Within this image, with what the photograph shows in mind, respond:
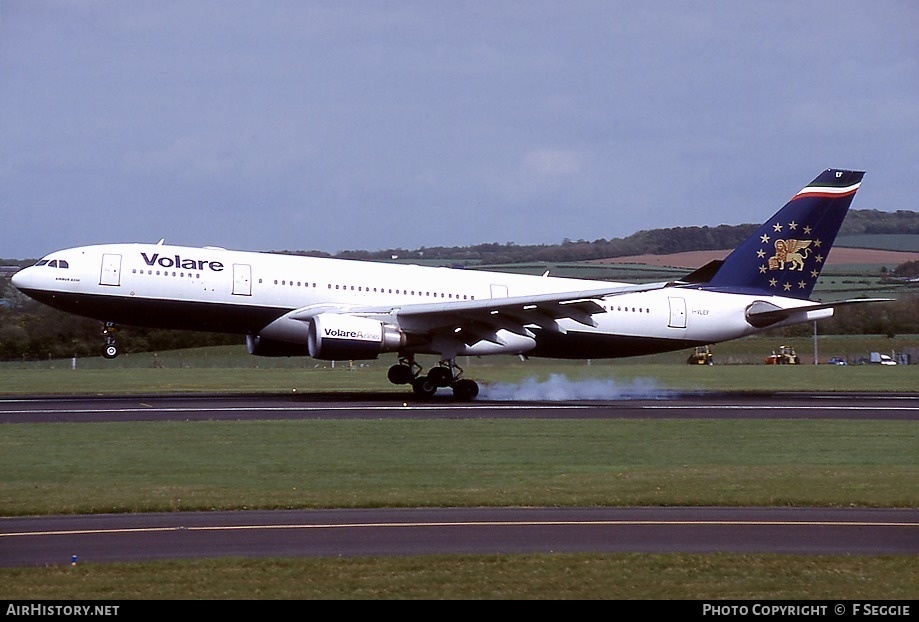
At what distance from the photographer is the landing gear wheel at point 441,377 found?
35875 mm

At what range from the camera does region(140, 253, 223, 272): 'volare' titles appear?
34000 millimetres

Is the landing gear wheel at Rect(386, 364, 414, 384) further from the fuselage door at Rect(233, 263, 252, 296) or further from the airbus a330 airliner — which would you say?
→ the fuselage door at Rect(233, 263, 252, 296)

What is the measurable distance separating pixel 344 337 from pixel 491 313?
14.2 feet

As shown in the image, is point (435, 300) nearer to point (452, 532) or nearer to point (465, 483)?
point (465, 483)

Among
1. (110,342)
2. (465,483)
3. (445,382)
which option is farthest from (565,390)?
(465,483)

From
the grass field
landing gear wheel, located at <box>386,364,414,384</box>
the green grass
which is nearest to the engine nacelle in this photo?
landing gear wheel, located at <box>386,364,414,384</box>

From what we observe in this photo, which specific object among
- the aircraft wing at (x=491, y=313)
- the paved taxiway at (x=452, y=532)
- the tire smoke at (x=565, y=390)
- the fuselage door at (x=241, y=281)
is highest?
the fuselage door at (x=241, y=281)

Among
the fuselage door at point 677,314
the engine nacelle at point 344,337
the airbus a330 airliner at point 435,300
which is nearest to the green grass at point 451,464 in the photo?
the engine nacelle at point 344,337

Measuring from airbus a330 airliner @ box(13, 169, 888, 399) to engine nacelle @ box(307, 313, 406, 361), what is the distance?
4cm

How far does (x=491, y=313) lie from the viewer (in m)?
34.2

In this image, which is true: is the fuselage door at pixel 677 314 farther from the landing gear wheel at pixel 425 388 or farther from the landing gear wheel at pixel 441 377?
the landing gear wheel at pixel 425 388

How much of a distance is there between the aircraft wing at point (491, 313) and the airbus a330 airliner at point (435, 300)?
5cm

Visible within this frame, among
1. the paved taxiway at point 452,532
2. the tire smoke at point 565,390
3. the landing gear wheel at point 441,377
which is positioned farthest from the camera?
the tire smoke at point 565,390

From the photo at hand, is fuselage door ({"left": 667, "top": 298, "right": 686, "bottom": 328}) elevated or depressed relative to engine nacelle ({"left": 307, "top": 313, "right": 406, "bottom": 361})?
elevated
